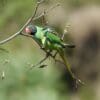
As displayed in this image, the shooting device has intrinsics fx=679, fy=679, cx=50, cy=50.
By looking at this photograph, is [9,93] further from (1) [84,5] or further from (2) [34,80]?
(1) [84,5]

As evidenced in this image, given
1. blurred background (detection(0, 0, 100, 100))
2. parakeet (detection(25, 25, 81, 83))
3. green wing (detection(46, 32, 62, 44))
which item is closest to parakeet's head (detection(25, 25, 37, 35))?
parakeet (detection(25, 25, 81, 83))

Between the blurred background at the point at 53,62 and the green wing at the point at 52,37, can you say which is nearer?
the green wing at the point at 52,37

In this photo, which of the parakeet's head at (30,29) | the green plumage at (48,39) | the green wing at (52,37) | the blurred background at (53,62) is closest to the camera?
the parakeet's head at (30,29)

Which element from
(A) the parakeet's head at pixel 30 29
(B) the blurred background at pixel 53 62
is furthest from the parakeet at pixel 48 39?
(B) the blurred background at pixel 53 62

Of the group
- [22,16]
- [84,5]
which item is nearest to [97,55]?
[84,5]

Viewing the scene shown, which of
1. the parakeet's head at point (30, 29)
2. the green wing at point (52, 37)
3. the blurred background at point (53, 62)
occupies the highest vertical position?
the parakeet's head at point (30, 29)

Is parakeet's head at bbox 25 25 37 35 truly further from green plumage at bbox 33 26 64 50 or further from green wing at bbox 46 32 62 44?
green wing at bbox 46 32 62 44

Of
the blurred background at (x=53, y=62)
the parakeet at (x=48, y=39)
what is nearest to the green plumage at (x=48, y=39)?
the parakeet at (x=48, y=39)

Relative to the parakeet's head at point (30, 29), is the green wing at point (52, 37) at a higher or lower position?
lower

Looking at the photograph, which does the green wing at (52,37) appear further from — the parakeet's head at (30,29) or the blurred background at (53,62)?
the blurred background at (53,62)

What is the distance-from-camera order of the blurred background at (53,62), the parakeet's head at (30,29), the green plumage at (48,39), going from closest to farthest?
the parakeet's head at (30,29) < the green plumage at (48,39) < the blurred background at (53,62)
